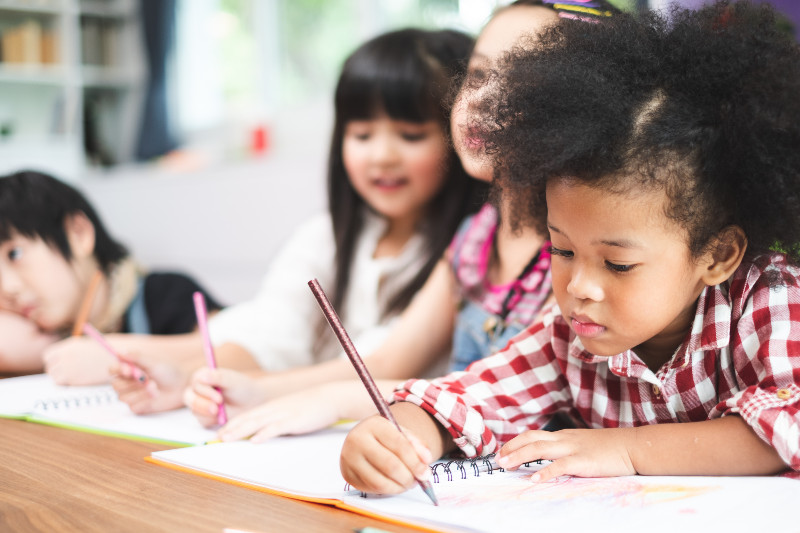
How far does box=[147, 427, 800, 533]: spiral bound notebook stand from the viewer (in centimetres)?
51

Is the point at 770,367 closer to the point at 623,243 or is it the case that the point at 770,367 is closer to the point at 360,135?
the point at 623,243

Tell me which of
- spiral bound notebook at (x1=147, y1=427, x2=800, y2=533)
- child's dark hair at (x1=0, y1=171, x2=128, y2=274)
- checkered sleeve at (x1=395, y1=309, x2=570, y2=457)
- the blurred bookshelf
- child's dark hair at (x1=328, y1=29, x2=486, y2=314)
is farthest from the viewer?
the blurred bookshelf

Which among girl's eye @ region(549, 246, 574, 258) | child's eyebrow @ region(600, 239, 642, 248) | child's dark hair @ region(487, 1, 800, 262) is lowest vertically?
girl's eye @ region(549, 246, 574, 258)

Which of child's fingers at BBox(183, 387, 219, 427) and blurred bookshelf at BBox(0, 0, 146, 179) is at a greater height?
blurred bookshelf at BBox(0, 0, 146, 179)

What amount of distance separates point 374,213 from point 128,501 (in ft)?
3.19

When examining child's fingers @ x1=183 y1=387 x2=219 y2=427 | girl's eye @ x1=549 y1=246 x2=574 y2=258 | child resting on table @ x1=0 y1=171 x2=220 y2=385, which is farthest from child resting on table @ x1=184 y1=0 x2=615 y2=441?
child resting on table @ x1=0 y1=171 x2=220 y2=385

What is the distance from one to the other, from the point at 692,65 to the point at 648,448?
305mm

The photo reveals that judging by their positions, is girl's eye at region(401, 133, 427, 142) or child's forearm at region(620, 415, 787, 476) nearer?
child's forearm at region(620, 415, 787, 476)

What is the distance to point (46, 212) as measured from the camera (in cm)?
149

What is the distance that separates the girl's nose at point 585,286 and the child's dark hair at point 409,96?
64 centimetres

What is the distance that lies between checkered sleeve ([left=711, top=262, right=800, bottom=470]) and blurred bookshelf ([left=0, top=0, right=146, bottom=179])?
144 inches

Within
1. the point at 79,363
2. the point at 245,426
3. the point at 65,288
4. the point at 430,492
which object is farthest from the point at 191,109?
the point at 430,492

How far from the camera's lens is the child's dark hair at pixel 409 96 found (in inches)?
51.8

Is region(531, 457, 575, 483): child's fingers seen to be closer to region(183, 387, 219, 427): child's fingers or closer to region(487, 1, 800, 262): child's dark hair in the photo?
region(487, 1, 800, 262): child's dark hair
